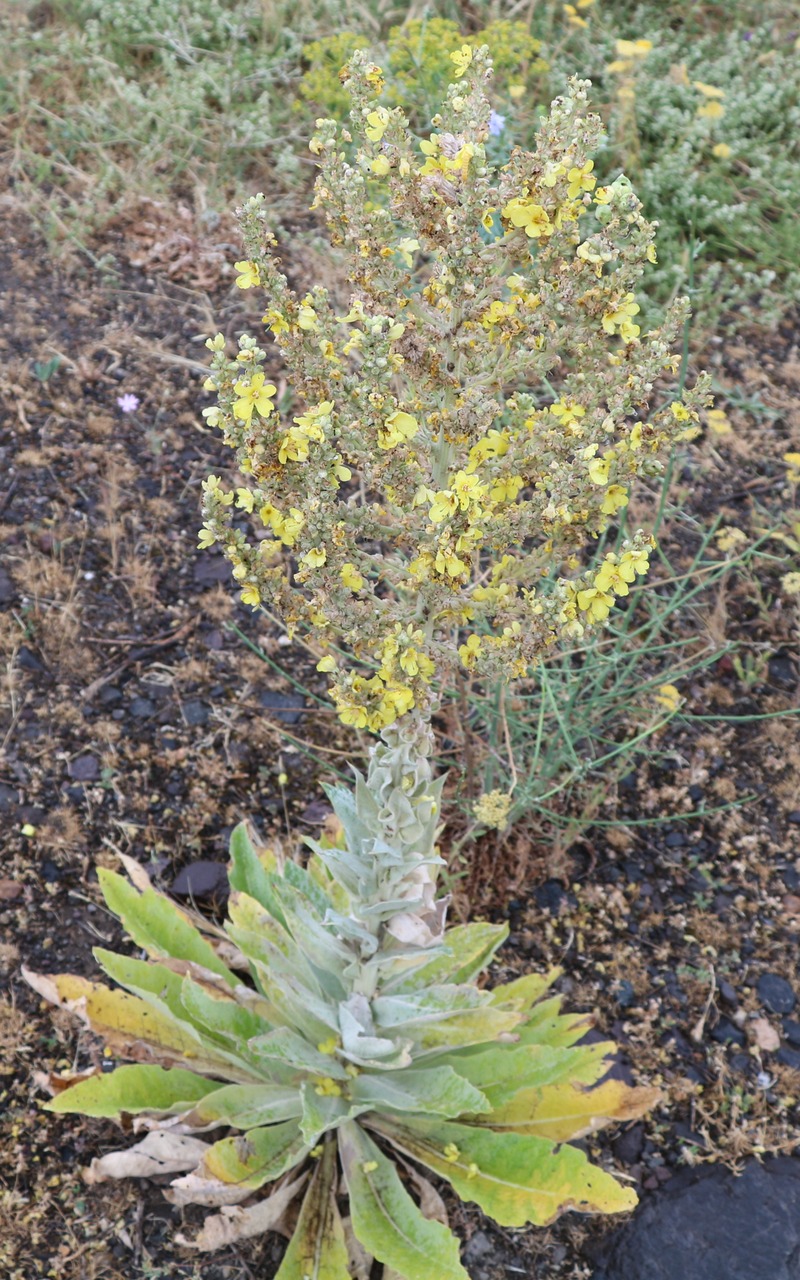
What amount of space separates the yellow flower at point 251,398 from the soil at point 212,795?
1.60m

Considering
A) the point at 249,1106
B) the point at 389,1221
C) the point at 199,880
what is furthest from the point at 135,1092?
the point at 199,880

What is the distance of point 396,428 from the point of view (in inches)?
62.9

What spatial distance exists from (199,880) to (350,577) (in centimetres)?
172

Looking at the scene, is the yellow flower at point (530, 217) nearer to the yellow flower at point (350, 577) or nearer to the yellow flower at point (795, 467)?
the yellow flower at point (350, 577)

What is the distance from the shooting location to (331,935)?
2.30 meters

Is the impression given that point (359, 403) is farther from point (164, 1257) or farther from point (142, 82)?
point (142, 82)

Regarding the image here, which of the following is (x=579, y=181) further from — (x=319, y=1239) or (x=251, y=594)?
(x=319, y=1239)

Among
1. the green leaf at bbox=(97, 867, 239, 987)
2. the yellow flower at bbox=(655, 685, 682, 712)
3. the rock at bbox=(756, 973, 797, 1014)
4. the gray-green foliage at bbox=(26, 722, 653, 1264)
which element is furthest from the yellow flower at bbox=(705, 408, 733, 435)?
the green leaf at bbox=(97, 867, 239, 987)

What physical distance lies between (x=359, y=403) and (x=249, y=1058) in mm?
1614

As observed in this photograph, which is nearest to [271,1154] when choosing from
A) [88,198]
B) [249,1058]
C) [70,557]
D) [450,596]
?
[249,1058]

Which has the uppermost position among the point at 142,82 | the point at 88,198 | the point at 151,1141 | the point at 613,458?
the point at 613,458

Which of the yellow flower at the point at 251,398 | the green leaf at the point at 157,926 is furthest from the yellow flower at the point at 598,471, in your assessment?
the green leaf at the point at 157,926

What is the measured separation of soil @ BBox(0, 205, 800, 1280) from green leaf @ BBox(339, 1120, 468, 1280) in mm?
370

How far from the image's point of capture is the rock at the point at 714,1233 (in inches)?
98.9
